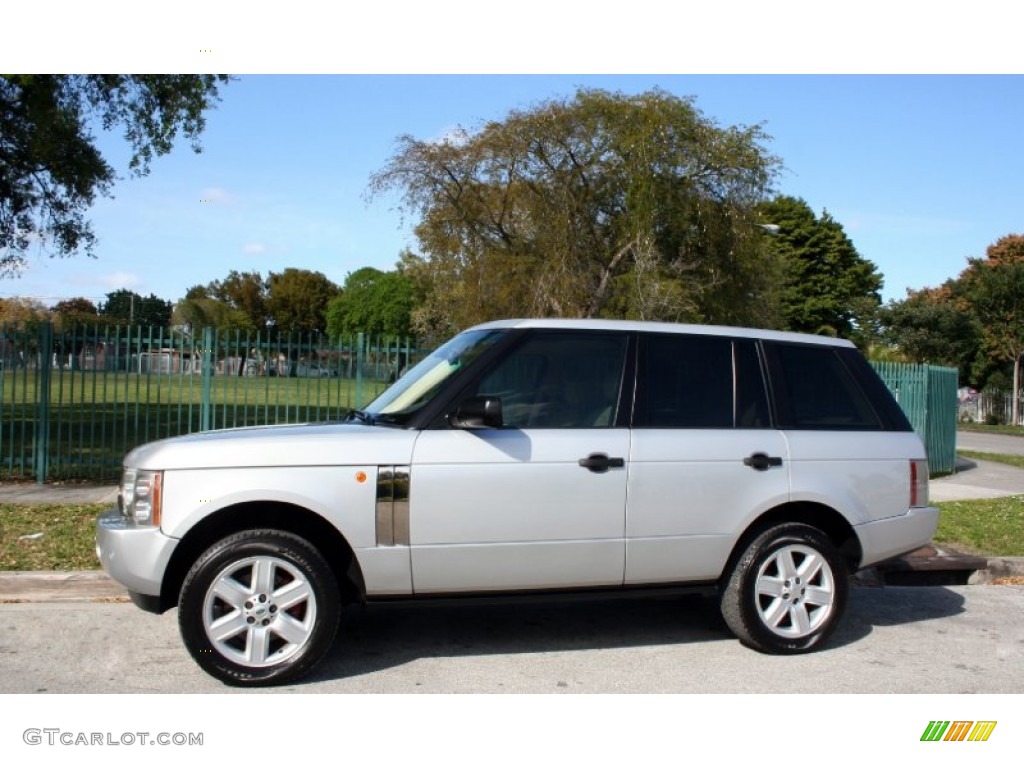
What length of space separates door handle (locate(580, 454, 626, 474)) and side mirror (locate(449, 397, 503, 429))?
55cm

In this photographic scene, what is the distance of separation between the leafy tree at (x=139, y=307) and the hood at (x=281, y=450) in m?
71.3

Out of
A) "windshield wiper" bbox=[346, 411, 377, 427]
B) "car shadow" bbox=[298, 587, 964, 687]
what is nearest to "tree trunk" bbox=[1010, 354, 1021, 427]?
"car shadow" bbox=[298, 587, 964, 687]

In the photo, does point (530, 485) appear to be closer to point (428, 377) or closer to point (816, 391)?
point (428, 377)

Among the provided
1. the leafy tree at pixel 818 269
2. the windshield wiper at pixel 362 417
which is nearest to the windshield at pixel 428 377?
the windshield wiper at pixel 362 417

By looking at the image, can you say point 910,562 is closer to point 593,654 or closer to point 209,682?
point 593,654

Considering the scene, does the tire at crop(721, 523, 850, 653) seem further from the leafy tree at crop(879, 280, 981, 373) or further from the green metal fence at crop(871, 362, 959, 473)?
the leafy tree at crop(879, 280, 981, 373)

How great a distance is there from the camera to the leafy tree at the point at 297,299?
86000 mm

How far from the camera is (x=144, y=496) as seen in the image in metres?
4.99

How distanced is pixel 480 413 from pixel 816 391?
2285 mm

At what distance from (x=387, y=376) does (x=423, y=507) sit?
7.56 metres

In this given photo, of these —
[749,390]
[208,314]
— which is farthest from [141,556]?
[208,314]

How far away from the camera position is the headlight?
16.2 ft

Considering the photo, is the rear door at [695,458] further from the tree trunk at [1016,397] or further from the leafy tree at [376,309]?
the leafy tree at [376,309]
